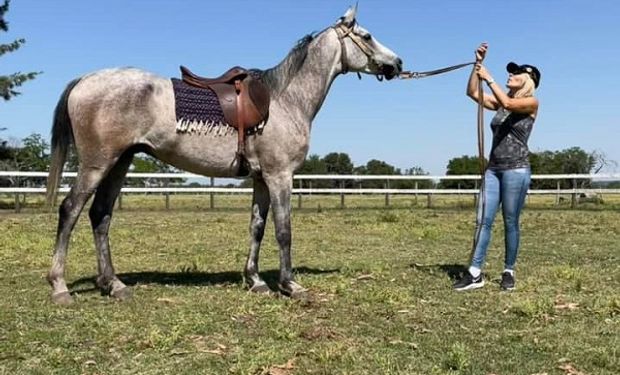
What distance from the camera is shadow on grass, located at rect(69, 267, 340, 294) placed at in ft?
22.2

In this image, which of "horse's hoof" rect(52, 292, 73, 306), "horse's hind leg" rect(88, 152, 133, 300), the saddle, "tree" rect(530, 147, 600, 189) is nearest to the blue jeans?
the saddle

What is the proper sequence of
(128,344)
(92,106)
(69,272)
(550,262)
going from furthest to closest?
(550,262), (69,272), (92,106), (128,344)

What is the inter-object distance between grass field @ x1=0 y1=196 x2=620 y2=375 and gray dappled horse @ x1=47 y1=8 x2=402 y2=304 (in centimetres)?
64

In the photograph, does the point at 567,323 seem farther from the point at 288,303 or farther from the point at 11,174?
the point at 11,174

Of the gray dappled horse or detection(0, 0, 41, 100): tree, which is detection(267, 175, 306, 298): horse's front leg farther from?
detection(0, 0, 41, 100): tree

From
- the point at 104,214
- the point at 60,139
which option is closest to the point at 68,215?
the point at 104,214

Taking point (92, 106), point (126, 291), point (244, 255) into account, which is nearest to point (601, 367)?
point (126, 291)

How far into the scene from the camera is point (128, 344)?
4.33 meters

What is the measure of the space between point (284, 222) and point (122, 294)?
5.67 ft

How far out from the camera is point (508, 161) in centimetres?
633

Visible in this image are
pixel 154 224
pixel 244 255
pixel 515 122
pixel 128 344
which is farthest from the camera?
pixel 154 224

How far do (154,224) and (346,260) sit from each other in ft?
21.7

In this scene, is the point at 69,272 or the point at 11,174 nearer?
the point at 69,272

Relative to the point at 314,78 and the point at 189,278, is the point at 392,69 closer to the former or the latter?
the point at 314,78
